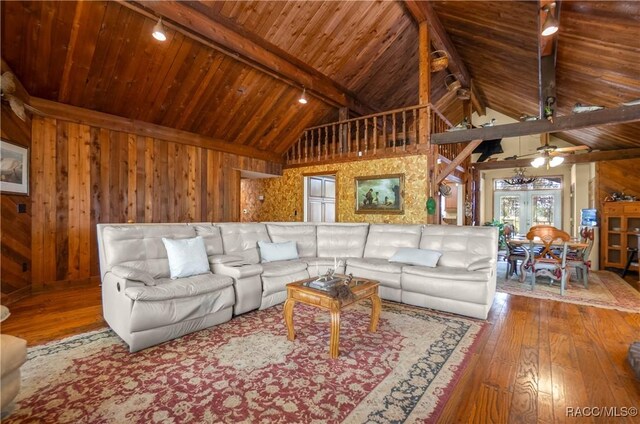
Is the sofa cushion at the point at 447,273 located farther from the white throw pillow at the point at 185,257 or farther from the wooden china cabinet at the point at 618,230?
the wooden china cabinet at the point at 618,230

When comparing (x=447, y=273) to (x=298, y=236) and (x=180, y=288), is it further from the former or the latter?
(x=180, y=288)

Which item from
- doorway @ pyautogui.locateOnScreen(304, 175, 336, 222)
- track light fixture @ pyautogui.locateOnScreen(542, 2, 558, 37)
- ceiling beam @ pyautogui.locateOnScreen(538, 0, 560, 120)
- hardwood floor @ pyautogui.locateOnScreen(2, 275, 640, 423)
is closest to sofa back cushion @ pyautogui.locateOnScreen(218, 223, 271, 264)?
hardwood floor @ pyautogui.locateOnScreen(2, 275, 640, 423)

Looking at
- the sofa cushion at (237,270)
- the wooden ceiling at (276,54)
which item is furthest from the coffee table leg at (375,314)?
the wooden ceiling at (276,54)

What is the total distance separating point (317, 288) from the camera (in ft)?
8.51

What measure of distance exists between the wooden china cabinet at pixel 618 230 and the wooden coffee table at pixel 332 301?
6506 mm

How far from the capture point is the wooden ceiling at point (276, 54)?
11.2 feet

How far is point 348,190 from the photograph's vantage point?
6.78 m

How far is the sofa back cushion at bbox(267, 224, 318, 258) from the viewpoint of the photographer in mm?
4559

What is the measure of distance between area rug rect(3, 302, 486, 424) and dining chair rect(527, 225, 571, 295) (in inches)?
97.7

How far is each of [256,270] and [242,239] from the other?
2.89 ft

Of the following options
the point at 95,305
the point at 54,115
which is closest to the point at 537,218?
the point at 95,305

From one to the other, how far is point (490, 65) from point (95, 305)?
8669mm

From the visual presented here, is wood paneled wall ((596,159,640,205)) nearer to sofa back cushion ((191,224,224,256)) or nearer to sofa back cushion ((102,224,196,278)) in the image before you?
sofa back cushion ((191,224,224,256))

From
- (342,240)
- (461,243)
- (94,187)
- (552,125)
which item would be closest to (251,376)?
(342,240)
